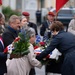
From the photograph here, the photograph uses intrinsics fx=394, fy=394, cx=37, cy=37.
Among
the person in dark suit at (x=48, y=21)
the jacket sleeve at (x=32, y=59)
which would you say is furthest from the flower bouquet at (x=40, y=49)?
the person in dark suit at (x=48, y=21)

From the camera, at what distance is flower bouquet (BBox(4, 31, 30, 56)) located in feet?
21.8

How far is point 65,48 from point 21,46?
0.90 meters

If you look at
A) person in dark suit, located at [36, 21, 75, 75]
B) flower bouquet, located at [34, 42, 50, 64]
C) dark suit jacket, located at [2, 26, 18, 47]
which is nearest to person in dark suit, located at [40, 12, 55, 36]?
flower bouquet, located at [34, 42, 50, 64]

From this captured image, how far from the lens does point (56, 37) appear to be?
722 cm

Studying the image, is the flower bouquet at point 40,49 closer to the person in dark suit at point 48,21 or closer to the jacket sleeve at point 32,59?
the jacket sleeve at point 32,59

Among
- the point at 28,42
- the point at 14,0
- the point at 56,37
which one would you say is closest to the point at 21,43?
the point at 28,42

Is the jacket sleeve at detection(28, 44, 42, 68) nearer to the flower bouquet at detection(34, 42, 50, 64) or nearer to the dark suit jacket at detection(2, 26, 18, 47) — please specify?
the flower bouquet at detection(34, 42, 50, 64)

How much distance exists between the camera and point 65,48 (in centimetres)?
714

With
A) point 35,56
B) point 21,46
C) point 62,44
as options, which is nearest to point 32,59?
point 35,56

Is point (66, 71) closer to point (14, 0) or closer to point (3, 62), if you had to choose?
point (3, 62)

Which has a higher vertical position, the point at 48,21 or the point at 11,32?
the point at 11,32

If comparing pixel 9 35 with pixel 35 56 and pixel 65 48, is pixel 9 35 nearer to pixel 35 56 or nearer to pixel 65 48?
pixel 35 56

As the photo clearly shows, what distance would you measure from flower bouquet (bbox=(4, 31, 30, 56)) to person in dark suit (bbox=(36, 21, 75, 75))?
614mm

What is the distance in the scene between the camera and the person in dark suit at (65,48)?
7.05 m
